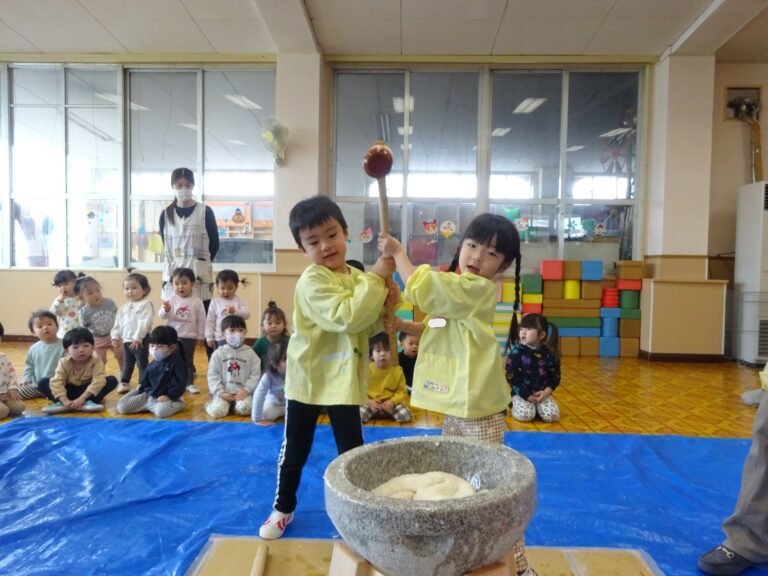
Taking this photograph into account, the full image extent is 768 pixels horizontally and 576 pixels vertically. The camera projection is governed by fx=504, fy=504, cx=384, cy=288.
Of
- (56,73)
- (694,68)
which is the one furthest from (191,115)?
(694,68)

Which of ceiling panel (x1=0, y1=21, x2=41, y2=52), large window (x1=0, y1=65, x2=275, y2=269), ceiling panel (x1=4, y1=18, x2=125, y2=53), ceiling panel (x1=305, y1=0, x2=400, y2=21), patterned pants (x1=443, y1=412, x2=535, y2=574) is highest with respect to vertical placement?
ceiling panel (x1=0, y1=21, x2=41, y2=52)

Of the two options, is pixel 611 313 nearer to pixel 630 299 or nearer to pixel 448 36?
pixel 630 299

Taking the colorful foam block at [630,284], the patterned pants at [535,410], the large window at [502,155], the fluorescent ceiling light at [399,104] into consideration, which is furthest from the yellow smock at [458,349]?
the fluorescent ceiling light at [399,104]

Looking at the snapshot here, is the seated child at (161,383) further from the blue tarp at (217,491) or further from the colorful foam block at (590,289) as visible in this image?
the colorful foam block at (590,289)

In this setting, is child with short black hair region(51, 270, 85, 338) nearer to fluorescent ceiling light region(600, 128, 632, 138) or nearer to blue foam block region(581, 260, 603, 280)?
blue foam block region(581, 260, 603, 280)

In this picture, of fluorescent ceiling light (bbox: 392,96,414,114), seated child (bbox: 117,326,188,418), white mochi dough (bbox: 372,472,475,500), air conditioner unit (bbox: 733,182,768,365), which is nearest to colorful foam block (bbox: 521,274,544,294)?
air conditioner unit (bbox: 733,182,768,365)

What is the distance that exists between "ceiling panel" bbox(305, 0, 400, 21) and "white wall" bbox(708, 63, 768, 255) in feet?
12.1

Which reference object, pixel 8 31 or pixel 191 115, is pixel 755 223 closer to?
pixel 191 115

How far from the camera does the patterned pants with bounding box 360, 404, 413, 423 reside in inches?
119

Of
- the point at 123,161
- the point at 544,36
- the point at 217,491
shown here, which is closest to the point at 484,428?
the point at 217,491

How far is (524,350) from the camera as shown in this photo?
11.0 feet

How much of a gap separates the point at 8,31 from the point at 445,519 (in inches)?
262

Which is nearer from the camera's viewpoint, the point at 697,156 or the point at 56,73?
the point at 697,156

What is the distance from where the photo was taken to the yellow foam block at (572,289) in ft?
18.0
